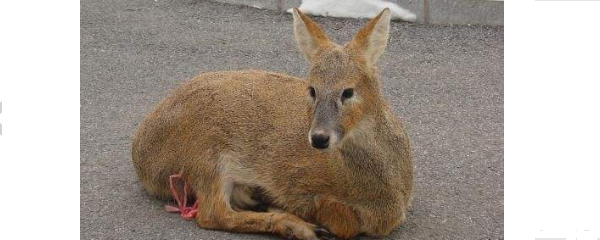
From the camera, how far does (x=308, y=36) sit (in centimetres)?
521

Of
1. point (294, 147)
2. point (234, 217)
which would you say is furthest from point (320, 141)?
point (234, 217)

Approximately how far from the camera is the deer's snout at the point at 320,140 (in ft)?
Result: 15.5

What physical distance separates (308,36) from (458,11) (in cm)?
459

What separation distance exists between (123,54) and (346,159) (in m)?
4.45

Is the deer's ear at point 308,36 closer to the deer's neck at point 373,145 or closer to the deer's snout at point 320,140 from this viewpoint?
the deer's neck at point 373,145

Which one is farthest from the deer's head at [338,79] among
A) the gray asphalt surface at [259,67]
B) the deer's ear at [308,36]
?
the gray asphalt surface at [259,67]

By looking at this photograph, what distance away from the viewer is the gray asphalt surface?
5711 mm

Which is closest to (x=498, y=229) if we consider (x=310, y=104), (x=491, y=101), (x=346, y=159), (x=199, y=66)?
(x=346, y=159)

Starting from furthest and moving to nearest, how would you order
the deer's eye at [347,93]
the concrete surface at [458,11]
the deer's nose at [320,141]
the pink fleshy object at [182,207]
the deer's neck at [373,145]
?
the concrete surface at [458,11] → the pink fleshy object at [182,207] → the deer's neck at [373,145] → the deer's eye at [347,93] → the deer's nose at [320,141]

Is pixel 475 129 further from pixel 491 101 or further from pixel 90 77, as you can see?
pixel 90 77

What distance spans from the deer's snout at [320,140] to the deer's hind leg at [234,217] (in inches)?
25.7

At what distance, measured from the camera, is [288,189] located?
5.38 metres

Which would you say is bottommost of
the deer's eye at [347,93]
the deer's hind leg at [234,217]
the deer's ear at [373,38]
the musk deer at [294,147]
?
the deer's hind leg at [234,217]

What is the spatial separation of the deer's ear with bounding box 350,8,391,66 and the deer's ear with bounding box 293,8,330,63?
0.17m
